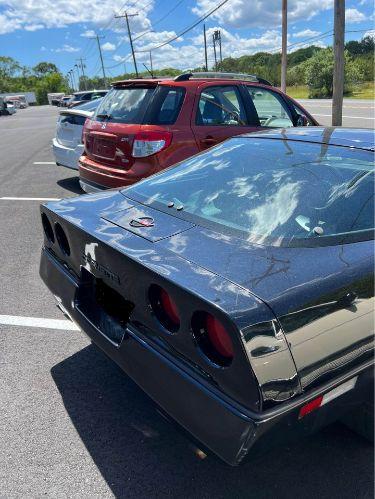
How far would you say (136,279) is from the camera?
1.86 meters

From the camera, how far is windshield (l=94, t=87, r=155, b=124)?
5.04 m

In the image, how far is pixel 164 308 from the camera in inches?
71.2

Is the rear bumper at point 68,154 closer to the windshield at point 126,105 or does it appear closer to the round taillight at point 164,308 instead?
the windshield at point 126,105

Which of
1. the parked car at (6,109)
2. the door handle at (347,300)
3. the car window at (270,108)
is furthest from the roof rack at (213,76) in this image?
the parked car at (6,109)

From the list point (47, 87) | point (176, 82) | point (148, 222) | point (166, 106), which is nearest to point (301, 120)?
point (176, 82)

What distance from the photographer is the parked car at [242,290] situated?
150cm

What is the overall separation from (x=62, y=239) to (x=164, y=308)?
39.9 inches

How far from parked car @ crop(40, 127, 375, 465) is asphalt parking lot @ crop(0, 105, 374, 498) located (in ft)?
0.86

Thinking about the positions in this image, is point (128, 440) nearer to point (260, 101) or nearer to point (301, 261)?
point (301, 261)

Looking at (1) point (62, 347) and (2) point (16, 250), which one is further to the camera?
(2) point (16, 250)

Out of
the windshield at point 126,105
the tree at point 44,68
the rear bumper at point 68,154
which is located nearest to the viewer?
the windshield at point 126,105

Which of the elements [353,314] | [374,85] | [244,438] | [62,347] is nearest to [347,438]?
[353,314]

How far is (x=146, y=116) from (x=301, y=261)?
3639 millimetres

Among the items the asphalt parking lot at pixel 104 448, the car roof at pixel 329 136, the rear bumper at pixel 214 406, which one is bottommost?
the asphalt parking lot at pixel 104 448
